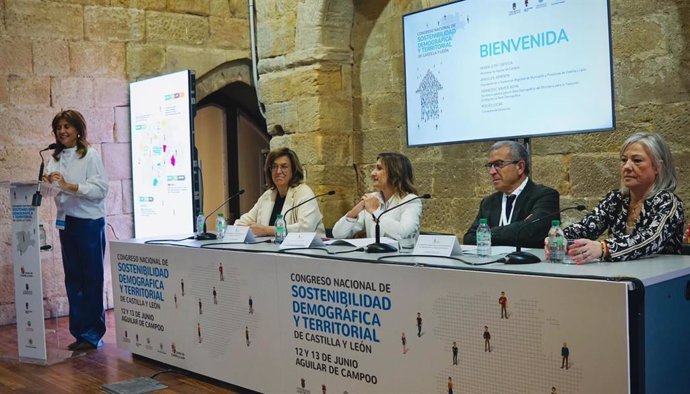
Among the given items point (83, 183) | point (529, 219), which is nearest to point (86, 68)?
point (83, 183)

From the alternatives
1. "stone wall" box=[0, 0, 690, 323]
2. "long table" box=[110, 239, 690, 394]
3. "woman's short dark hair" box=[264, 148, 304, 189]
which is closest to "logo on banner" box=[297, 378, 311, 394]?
"long table" box=[110, 239, 690, 394]

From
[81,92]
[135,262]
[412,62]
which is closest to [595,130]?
[412,62]

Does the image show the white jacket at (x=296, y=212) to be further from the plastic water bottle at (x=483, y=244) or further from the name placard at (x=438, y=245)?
the plastic water bottle at (x=483, y=244)

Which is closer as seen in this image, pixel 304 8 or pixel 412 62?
pixel 412 62

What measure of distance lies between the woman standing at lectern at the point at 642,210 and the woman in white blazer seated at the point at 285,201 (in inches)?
72.1

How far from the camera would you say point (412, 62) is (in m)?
5.23

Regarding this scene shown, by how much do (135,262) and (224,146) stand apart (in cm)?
378

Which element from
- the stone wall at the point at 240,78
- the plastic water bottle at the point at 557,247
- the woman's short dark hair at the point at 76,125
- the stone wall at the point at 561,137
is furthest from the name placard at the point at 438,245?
the woman's short dark hair at the point at 76,125

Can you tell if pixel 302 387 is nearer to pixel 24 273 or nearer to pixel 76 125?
pixel 24 273

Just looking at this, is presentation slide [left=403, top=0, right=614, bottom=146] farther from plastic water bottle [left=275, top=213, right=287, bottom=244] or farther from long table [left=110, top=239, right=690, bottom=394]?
long table [left=110, top=239, right=690, bottom=394]

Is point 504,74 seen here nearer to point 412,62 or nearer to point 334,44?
point 412,62

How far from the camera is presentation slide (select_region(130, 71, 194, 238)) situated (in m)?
5.66

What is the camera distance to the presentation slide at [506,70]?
4203 mm

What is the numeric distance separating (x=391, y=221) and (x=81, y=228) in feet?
6.40
